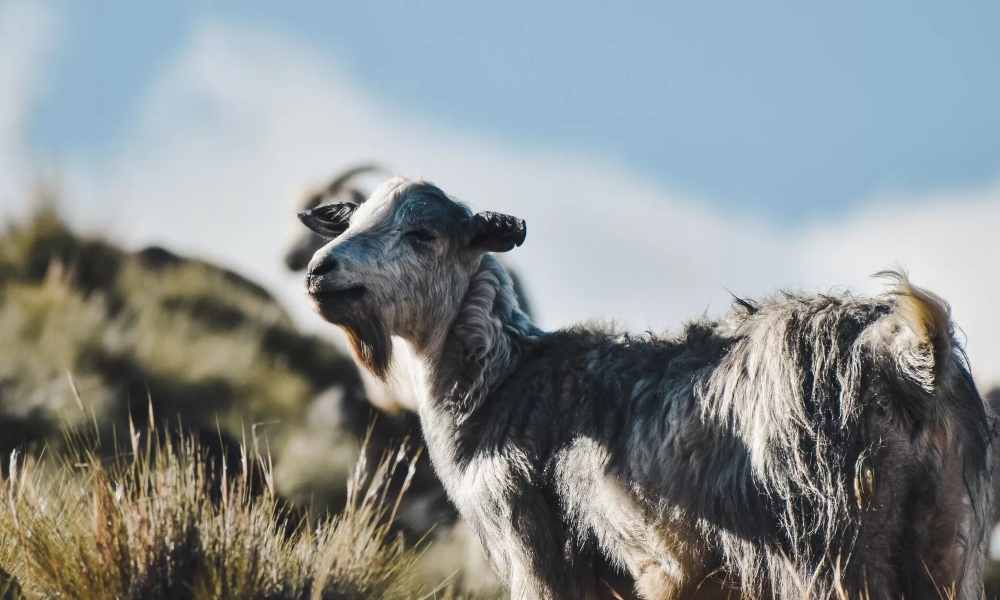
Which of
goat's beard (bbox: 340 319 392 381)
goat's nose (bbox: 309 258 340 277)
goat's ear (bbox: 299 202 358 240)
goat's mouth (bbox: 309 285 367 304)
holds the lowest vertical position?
goat's beard (bbox: 340 319 392 381)

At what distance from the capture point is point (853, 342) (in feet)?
17.5

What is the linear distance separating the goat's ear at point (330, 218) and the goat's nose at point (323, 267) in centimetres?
117

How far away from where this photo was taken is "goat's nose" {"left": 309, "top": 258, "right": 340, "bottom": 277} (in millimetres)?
6332

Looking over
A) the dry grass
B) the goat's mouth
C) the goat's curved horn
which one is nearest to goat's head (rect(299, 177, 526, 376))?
the goat's mouth

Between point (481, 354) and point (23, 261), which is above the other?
point (481, 354)

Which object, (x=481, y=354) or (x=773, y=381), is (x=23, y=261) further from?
(x=773, y=381)

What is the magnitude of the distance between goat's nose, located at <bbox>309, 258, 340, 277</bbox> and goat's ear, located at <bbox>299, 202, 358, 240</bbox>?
1.17 meters

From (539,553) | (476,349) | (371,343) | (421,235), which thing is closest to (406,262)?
(421,235)

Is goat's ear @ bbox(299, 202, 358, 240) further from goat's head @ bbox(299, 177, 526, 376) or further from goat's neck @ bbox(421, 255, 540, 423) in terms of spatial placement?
goat's neck @ bbox(421, 255, 540, 423)

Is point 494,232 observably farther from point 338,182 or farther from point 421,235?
point 338,182

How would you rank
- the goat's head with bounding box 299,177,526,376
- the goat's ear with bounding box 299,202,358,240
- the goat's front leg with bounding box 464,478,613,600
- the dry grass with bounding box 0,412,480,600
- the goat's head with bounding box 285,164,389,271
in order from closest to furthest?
the dry grass with bounding box 0,412,480,600
the goat's front leg with bounding box 464,478,613,600
the goat's head with bounding box 299,177,526,376
the goat's ear with bounding box 299,202,358,240
the goat's head with bounding box 285,164,389,271

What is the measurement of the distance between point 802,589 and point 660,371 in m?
1.36

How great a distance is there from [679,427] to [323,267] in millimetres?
2055

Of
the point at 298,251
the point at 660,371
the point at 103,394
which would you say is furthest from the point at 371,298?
the point at 298,251
